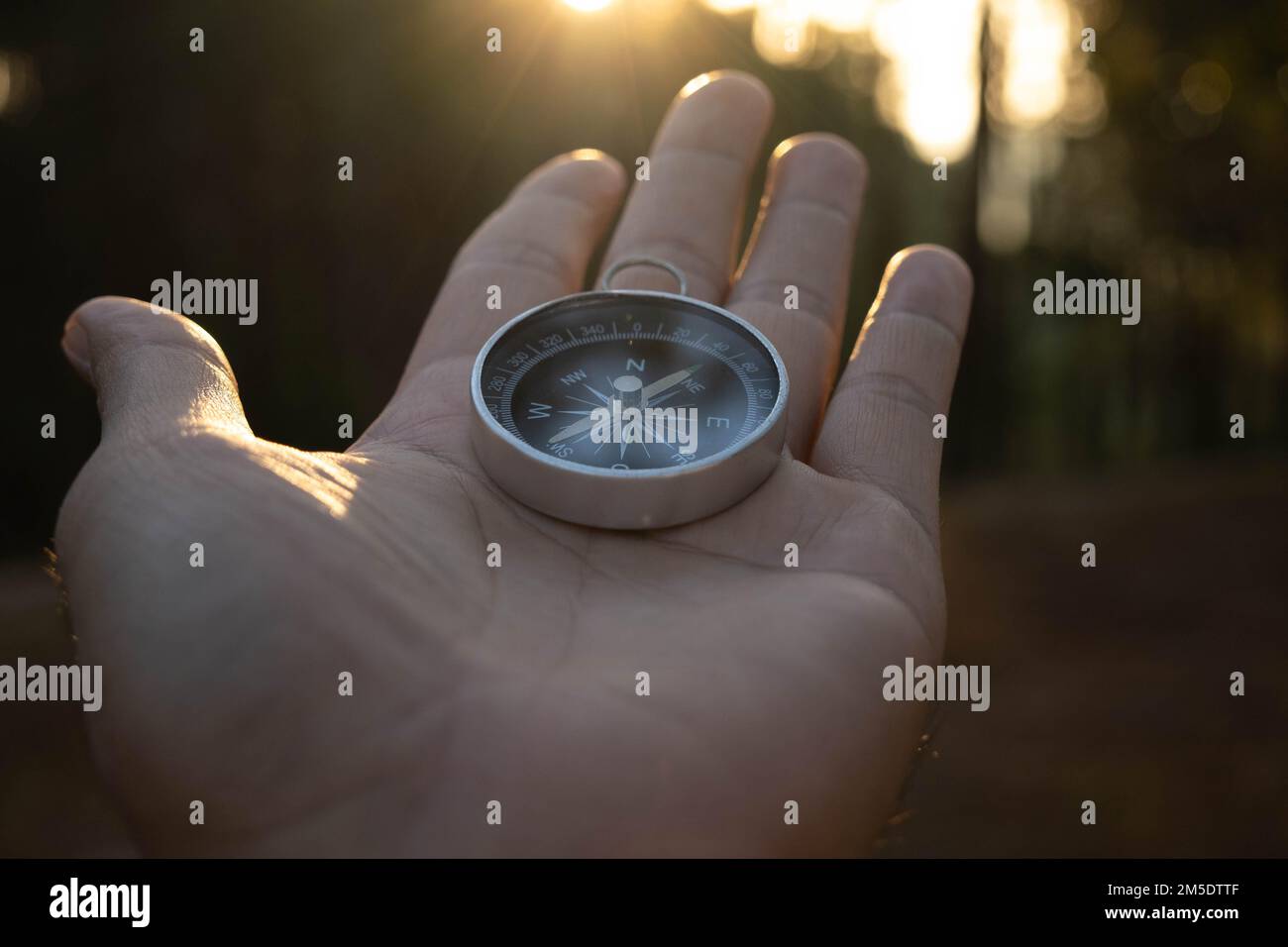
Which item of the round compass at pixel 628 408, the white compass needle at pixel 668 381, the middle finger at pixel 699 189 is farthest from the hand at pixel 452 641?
the middle finger at pixel 699 189

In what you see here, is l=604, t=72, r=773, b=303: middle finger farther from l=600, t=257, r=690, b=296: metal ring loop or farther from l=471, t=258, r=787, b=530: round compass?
l=471, t=258, r=787, b=530: round compass

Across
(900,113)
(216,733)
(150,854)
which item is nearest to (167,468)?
(216,733)

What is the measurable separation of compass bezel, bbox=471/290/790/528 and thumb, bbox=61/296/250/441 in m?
0.89

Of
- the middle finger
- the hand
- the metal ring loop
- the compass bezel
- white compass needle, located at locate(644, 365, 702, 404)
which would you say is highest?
the middle finger

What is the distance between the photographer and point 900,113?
19.2 metres

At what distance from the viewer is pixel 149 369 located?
11.7ft

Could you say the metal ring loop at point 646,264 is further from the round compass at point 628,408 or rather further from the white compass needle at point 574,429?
the white compass needle at point 574,429

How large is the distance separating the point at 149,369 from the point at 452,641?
1541mm

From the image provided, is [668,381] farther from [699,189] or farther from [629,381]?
[699,189]

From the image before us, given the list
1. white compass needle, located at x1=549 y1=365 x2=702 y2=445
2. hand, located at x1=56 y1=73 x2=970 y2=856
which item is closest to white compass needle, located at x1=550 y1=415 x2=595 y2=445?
white compass needle, located at x1=549 y1=365 x2=702 y2=445

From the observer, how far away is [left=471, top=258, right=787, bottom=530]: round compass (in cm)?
368

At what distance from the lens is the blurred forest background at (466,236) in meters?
8.47

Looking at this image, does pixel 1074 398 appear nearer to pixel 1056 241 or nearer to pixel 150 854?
pixel 1056 241

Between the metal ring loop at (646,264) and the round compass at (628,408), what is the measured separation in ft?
1.71
